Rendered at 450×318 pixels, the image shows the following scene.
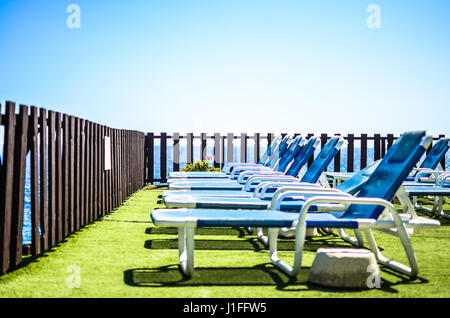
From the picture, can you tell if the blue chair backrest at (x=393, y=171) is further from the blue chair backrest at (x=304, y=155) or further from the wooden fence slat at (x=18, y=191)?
the wooden fence slat at (x=18, y=191)

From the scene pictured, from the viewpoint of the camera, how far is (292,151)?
848 cm

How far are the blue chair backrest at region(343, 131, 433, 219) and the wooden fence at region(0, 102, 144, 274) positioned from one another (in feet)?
9.33

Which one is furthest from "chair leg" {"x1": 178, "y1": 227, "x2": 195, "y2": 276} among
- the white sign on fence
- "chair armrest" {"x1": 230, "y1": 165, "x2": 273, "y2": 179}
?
"chair armrest" {"x1": 230, "y1": 165, "x2": 273, "y2": 179}

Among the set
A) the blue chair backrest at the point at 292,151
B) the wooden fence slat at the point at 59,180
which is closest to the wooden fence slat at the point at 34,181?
the wooden fence slat at the point at 59,180

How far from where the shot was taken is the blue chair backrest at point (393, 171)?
4.16 metres

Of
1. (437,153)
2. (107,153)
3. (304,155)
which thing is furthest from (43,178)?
(437,153)

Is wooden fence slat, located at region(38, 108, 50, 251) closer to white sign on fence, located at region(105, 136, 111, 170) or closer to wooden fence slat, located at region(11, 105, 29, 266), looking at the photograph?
wooden fence slat, located at region(11, 105, 29, 266)

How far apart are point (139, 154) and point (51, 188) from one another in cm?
873

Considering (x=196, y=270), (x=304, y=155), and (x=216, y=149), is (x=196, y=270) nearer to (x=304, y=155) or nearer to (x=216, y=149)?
(x=304, y=155)

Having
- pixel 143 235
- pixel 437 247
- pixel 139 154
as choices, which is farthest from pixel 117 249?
pixel 139 154

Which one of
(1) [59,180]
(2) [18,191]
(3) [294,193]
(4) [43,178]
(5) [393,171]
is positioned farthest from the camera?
(1) [59,180]

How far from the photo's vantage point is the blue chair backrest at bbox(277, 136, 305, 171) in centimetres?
819

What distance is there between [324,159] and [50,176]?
10.7 feet

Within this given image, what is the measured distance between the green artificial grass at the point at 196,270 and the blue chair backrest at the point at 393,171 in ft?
1.81
